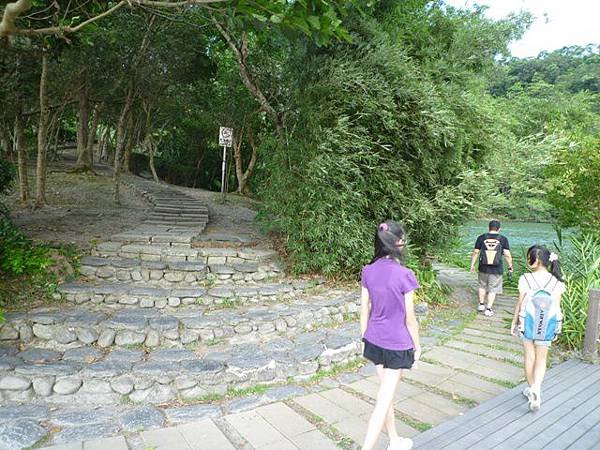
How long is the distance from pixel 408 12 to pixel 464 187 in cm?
308

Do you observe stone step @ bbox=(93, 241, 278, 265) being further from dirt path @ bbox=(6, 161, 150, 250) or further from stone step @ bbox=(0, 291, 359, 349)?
stone step @ bbox=(0, 291, 359, 349)

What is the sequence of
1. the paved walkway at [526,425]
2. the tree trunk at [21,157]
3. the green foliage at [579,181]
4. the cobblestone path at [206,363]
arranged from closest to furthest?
the paved walkway at [526,425]
the cobblestone path at [206,363]
the green foliage at [579,181]
the tree trunk at [21,157]

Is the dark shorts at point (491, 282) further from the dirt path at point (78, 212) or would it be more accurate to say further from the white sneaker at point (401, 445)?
the dirt path at point (78, 212)

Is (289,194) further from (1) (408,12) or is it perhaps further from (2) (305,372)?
(1) (408,12)

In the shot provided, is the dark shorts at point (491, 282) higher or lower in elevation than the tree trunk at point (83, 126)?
lower

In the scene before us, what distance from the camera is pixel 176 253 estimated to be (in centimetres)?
507

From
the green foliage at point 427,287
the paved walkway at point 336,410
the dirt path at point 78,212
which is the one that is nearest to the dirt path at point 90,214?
the dirt path at point 78,212

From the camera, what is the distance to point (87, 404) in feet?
9.30

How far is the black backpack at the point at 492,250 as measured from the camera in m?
5.63

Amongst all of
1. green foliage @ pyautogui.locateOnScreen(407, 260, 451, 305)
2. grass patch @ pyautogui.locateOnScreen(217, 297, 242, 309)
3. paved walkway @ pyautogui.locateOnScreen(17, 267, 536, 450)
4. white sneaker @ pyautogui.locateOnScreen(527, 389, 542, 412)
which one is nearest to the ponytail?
white sneaker @ pyautogui.locateOnScreen(527, 389, 542, 412)

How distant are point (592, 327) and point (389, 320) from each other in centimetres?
343

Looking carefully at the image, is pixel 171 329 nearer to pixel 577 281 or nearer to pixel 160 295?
pixel 160 295

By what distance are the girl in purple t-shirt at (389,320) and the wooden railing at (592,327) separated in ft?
10.6

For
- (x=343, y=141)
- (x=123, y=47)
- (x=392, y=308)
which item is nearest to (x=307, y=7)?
(x=343, y=141)
